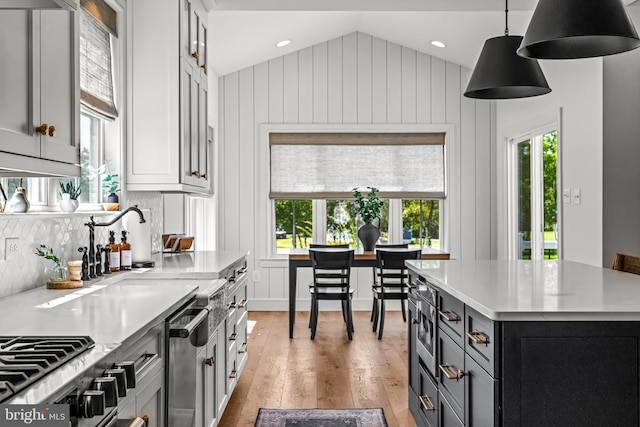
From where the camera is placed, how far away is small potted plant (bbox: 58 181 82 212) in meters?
2.83

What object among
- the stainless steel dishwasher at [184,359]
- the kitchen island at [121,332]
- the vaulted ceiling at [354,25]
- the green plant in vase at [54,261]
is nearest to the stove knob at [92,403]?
the kitchen island at [121,332]

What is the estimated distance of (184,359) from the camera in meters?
2.29

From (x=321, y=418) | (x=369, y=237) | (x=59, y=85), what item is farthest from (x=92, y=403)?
(x=369, y=237)

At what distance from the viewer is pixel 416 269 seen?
3.32 m

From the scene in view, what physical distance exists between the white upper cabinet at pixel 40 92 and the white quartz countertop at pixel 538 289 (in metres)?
1.53

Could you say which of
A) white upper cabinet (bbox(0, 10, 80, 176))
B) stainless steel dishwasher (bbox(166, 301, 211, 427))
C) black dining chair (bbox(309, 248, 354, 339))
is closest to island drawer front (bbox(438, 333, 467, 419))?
stainless steel dishwasher (bbox(166, 301, 211, 427))

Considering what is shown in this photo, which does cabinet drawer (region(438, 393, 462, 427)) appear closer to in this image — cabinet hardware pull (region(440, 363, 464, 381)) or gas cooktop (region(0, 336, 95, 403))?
cabinet hardware pull (region(440, 363, 464, 381))

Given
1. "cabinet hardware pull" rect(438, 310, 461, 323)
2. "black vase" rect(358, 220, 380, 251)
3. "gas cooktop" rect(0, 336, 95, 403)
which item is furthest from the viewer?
"black vase" rect(358, 220, 380, 251)

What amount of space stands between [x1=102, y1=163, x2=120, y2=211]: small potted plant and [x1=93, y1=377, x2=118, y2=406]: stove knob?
2312mm

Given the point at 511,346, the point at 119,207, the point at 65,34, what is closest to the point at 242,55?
the point at 119,207

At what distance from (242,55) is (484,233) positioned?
3.51 metres

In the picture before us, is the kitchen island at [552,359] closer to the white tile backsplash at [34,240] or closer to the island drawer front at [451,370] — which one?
the island drawer front at [451,370]

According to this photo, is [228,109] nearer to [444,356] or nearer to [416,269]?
[416,269]

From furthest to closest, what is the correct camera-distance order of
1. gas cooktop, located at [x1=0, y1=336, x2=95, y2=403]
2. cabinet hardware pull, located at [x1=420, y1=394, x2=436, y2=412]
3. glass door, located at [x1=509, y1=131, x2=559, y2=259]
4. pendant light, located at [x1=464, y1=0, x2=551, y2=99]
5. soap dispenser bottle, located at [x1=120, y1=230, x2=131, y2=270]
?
glass door, located at [x1=509, y1=131, x2=559, y2=259]
soap dispenser bottle, located at [x1=120, y1=230, x2=131, y2=270]
cabinet hardware pull, located at [x1=420, y1=394, x2=436, y2=412]
pendant light, located at [x1=464, y1=0, x2=551, y2=99]
gas cooktop, located at [x1=0, y1=336, x2=95, y2=403]
